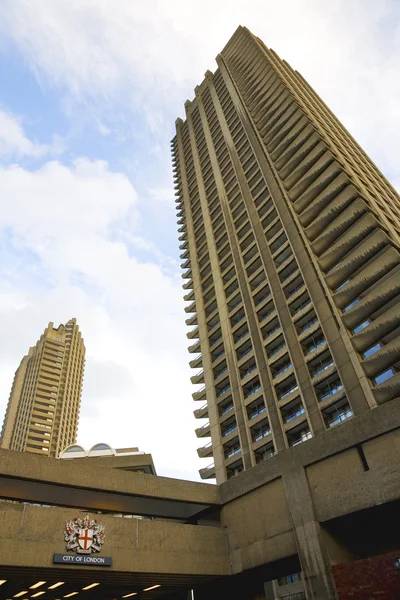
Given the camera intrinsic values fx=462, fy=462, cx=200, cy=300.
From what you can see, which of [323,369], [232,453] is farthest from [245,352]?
[323,369]

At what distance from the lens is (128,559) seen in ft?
70.7

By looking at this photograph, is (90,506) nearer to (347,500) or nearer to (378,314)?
(347,500)

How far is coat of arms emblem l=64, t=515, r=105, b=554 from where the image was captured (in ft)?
66.9

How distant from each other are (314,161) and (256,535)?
3730cm

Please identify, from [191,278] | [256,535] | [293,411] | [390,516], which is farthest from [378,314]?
[191,278]

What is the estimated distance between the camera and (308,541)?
22.0 m

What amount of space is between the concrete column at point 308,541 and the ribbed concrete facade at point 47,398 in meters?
98.0

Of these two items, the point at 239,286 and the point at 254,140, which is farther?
the point at 254,140

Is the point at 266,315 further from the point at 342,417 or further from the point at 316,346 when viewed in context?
the point at 342,417

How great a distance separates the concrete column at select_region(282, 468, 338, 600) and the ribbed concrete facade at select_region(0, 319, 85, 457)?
322ft

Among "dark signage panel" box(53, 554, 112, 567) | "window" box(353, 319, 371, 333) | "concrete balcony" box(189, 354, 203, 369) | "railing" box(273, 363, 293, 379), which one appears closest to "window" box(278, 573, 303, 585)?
"railing" box(273, 363, 293, 379)

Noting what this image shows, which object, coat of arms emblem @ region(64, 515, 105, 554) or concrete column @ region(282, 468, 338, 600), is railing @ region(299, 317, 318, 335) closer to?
concrete column @ region(282, 468, 338, 600)

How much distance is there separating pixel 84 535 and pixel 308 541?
10.5 meters

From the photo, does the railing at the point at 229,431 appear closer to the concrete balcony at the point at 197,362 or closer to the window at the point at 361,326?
the concrete balcony at the point at 197,362
